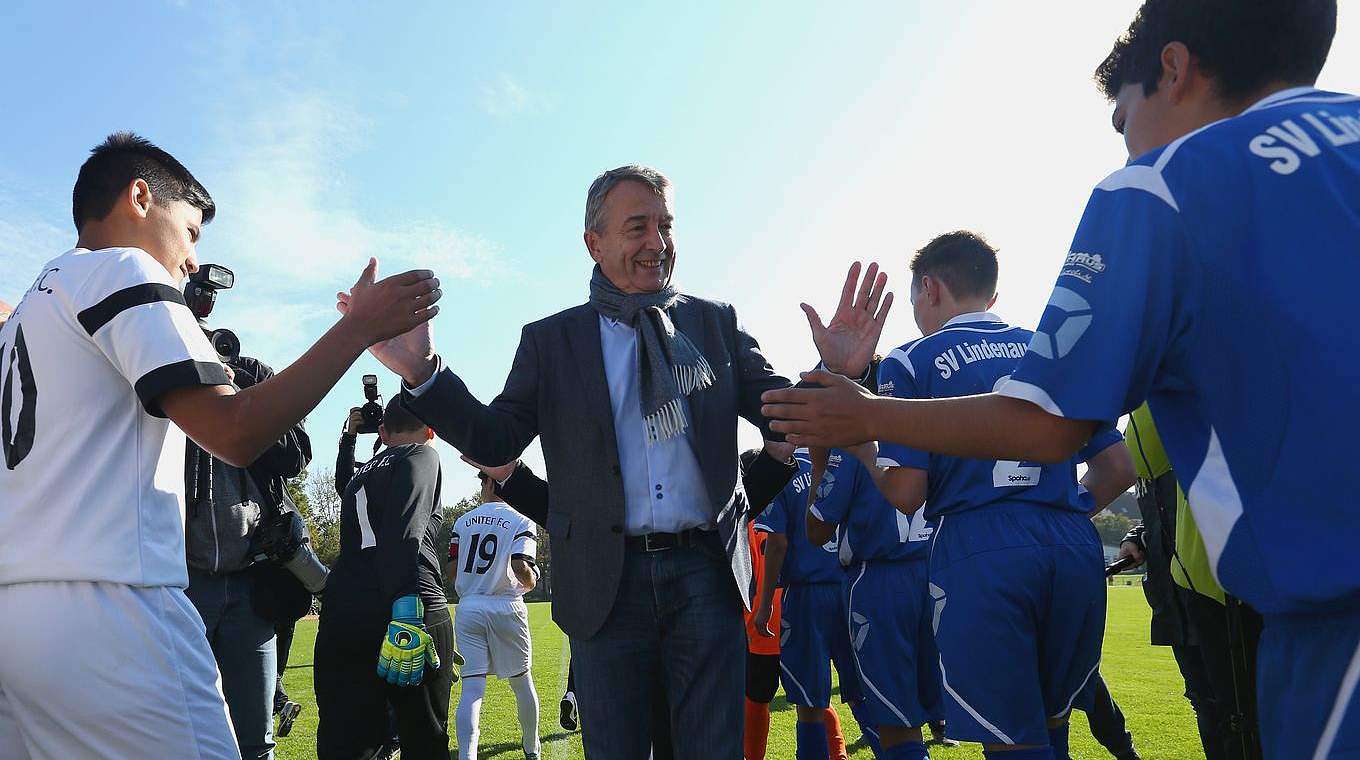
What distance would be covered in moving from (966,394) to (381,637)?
3343mm

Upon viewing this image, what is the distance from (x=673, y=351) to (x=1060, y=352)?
5.84 feet

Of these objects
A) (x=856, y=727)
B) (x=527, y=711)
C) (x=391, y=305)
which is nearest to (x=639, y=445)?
(x=391, y=305)

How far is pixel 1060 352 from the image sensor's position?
166 centimetres

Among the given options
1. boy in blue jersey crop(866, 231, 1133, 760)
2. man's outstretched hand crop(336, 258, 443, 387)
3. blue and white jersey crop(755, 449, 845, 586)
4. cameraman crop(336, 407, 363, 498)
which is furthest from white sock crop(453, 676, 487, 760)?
man's outstretched hand crop(336, 258, 443, 387)

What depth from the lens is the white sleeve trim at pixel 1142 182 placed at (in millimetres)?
1614

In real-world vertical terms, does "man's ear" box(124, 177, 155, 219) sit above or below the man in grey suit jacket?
above

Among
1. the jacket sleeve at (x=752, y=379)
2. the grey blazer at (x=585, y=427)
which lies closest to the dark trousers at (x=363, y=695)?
the grey blazer at (x=585, y=427)

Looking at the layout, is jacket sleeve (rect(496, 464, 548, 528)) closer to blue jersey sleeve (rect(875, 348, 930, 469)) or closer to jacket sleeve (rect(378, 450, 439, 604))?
blue jersey sleeve (rect(875, 348, 930, 469))

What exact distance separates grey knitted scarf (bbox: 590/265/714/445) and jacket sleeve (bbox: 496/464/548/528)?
0.74 m

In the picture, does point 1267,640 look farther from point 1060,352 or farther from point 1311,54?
point 1311,54

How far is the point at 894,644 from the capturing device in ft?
18.6

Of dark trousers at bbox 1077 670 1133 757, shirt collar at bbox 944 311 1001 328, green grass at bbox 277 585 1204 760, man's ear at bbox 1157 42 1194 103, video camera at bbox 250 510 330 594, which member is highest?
shirt collar at bbox 944 311 1001 328

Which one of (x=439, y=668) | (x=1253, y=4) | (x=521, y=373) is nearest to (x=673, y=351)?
(x=521, y=373)

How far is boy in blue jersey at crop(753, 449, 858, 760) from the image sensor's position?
6402 millimetres
